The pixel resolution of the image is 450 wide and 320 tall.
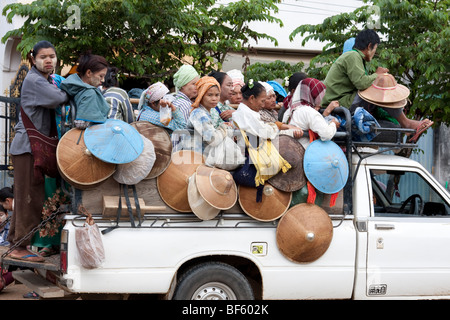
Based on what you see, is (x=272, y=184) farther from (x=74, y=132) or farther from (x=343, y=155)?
(x=74, y=132)

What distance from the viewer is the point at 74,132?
493cm

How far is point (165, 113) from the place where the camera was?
216 inches

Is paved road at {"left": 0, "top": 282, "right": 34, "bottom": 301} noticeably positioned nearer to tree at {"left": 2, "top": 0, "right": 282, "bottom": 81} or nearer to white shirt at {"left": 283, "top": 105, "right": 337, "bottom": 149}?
tree at {"left": 2, "top": 0, "right": 282, "bottom": 81}

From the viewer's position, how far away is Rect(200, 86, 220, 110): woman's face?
5598mm

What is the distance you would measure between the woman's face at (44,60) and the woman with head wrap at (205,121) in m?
1.32

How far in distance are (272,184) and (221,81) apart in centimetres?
203

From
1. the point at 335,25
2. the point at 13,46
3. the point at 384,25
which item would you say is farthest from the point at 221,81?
the point at 13,46

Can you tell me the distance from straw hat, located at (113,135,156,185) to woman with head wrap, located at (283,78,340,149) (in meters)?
1.45

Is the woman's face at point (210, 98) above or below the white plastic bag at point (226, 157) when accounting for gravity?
above

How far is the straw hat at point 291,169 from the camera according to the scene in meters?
5.33

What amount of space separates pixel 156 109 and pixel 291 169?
1549 millimetres

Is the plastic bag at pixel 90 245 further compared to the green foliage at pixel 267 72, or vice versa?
the green foliage at pixel 267 72

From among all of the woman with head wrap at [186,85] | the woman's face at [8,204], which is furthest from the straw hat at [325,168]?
the woman's face at [8,204]

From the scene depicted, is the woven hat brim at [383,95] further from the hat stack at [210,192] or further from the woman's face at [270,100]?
the hat stack at [210,192]
